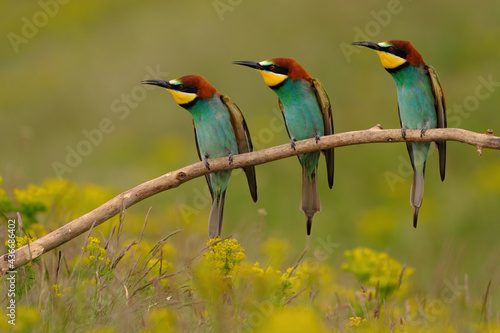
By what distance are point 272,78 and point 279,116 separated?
171 inches

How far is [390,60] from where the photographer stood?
273 cm

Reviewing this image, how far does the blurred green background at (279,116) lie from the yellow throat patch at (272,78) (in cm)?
299

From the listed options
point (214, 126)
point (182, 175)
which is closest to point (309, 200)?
point (182, 175)

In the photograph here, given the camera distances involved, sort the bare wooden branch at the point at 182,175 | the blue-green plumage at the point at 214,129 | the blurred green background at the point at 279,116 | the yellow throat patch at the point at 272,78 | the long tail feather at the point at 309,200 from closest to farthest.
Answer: the bare wooden branch at the point at 182,175 → the long tail feather at the point at 309,200 → the yellow throat patch at the point at 272,78 → the blue-green plumage at the point at 214,129 → the blurred green background at the point at 279,116

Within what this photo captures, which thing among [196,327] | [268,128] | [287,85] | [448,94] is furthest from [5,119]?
[196,327]

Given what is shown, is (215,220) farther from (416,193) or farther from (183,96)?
(416,193)

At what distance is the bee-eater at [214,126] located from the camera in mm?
2844

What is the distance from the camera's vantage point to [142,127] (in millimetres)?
8523

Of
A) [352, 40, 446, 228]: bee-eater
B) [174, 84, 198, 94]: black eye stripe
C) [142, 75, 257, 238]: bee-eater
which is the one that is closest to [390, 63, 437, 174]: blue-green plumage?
[352, 40, 446, 228]: bee-eater

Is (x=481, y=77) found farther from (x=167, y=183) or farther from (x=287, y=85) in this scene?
(x=167, y=183)

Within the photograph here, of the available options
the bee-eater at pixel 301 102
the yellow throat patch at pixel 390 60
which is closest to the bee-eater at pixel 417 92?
the yellow throat patch at pixel 390 60

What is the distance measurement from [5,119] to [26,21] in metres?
2.04

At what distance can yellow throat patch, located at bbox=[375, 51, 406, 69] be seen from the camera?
8.91 feet

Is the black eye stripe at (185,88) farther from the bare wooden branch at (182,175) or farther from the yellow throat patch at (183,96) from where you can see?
the bare wooden branch at (182,175)
